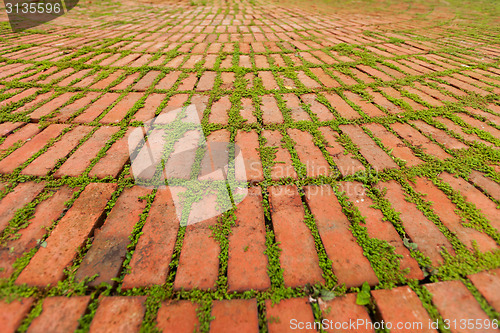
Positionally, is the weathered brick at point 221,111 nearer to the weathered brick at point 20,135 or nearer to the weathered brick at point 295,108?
the weathered brick at point 295,108

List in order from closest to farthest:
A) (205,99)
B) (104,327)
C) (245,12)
Answer: 1. (104,327)
2. (205,99)
3. (245,12)

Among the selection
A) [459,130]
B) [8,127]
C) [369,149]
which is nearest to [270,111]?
[369,149]

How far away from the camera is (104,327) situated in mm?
966

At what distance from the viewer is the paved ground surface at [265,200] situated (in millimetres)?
1033

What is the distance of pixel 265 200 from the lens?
1.47 metres

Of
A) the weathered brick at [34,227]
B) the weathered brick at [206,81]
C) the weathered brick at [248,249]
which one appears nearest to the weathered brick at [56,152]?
the weathered brick at [34,227]

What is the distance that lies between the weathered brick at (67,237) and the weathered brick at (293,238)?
1.05 meters

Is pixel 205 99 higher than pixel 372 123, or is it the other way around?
pixel 205 99

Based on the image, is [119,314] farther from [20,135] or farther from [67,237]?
[20,135]

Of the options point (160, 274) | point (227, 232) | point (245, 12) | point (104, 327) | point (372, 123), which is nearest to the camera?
point (104, 327)

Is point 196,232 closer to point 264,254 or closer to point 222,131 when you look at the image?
point 264,254

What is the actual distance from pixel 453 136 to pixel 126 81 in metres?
3.25

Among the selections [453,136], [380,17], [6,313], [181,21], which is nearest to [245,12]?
[181,21]

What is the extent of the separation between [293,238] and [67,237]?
1.22 metres
